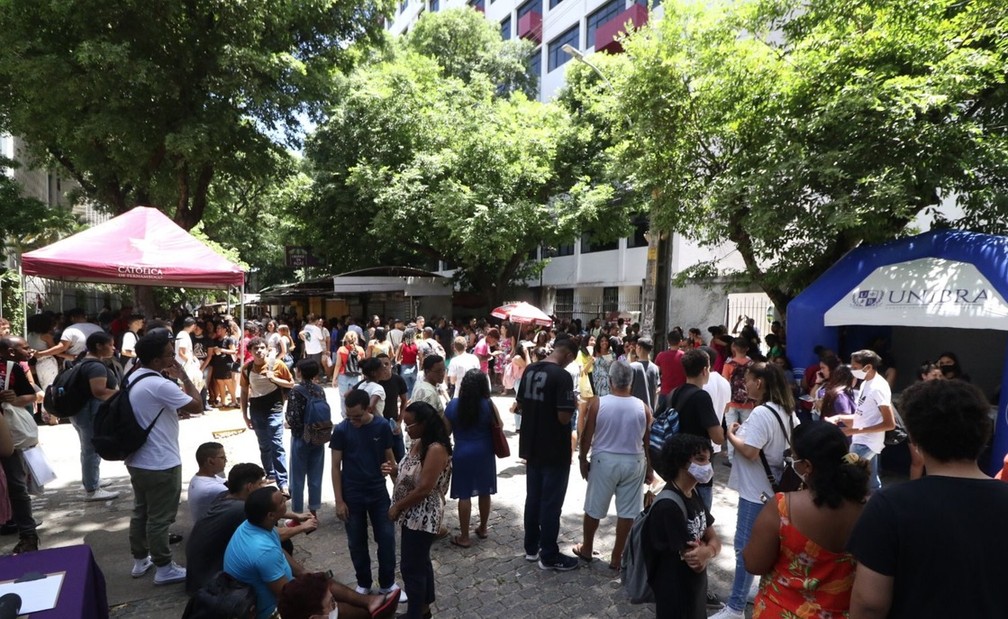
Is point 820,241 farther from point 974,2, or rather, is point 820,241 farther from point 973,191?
point 974,2

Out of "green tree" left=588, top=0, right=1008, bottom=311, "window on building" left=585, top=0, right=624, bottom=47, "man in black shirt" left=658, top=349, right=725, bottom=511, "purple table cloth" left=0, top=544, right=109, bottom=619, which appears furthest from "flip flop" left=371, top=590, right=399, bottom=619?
"window on building" left=585, top=0, right=624, bottom=47

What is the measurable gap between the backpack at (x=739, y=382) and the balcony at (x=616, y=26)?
18.1m

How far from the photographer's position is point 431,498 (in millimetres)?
3490

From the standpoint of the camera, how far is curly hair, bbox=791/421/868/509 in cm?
217

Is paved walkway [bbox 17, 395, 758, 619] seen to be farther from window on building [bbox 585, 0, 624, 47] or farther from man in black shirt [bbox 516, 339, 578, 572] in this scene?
window on building [bbox 585, 0, 624, 47]

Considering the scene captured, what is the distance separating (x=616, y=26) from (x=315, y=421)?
22288mm

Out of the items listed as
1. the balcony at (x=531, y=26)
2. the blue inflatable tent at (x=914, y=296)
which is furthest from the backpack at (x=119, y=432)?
the balcony at (x=531, y=26)

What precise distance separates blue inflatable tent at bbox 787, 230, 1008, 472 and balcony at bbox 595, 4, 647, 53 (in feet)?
53.6

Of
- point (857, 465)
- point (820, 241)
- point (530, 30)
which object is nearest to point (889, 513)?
point (857, 465)

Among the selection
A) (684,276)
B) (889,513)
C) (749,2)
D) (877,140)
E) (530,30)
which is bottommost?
(889,513)

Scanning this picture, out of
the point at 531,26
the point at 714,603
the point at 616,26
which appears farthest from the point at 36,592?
the point at 531,26

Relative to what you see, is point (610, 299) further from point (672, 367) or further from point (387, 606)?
point (387, 606)

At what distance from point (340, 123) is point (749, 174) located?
1528 cm

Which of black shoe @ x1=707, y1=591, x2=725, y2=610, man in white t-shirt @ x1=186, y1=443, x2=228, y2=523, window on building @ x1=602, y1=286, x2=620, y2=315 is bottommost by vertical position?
black shoe @ x1=707, y1=591, x2=725, y2=610
